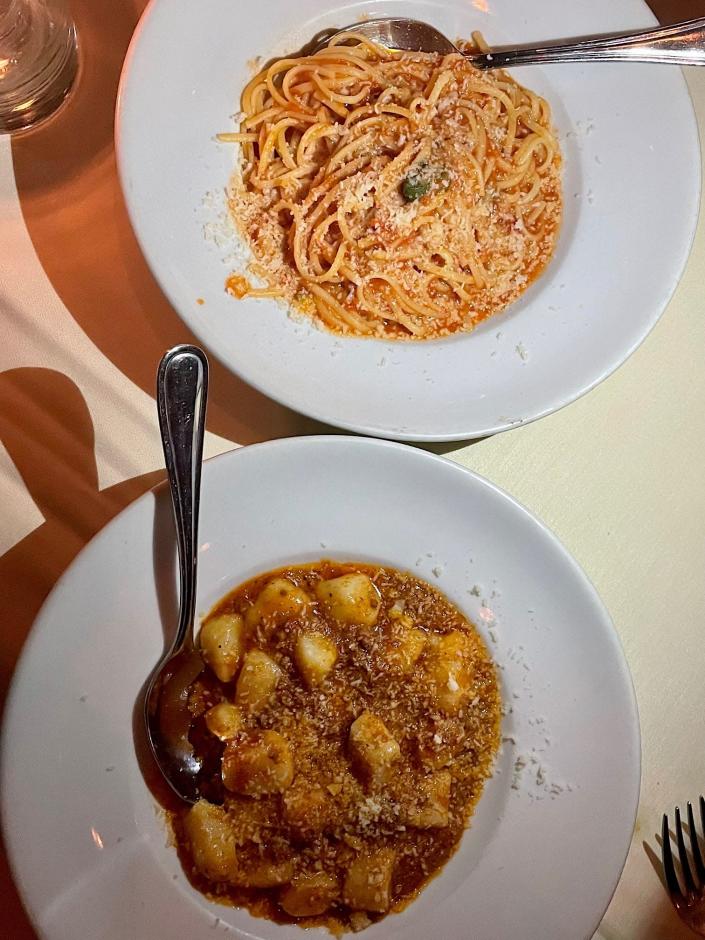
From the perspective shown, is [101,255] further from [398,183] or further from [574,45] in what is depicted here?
[574,45]

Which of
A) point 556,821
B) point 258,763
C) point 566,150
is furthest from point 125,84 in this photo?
point 556,821

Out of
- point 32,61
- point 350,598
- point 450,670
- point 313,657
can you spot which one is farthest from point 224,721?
point 32,61

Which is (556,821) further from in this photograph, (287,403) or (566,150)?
(566,150)

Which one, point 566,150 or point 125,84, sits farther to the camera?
point 566,150

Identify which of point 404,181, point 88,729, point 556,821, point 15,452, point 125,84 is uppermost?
point 125,84

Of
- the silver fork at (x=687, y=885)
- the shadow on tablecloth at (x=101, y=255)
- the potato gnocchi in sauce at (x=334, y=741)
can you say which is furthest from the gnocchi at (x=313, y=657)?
the silver fork at (x=687, y=885)

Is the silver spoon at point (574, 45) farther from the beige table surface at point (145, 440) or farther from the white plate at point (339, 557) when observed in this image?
the white plate at point (339, 557)
